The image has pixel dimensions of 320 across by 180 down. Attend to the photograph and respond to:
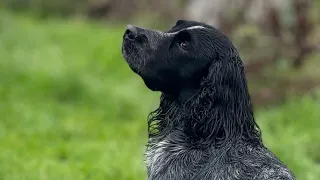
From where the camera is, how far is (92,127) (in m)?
10.0

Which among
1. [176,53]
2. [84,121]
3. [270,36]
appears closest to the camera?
[176,53]

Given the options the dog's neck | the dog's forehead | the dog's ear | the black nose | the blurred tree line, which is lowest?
the dog's neck

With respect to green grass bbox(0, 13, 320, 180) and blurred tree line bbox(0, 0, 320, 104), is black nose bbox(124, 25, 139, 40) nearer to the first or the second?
green grass bbox(0, 13, 320, 180)

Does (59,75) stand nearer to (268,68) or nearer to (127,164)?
(268,68)

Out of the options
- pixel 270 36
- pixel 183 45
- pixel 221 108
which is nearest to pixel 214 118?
pixel 221 108

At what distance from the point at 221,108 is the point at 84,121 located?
20.6 feet

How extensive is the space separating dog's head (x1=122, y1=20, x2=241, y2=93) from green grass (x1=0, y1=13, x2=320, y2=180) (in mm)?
2867

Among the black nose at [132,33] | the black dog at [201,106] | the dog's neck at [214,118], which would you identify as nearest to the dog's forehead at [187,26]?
the black dog at [201,106]

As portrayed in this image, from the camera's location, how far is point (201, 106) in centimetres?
414

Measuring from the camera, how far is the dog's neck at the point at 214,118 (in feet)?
13.4

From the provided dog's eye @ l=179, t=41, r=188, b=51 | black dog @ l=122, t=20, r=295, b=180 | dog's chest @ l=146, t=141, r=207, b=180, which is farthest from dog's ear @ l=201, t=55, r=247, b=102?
dog's chest @ l=146, t=141, r=207, b=180

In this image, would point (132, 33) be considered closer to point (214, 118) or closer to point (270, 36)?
point (214, 118)

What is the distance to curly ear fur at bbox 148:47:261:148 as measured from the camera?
408 cm

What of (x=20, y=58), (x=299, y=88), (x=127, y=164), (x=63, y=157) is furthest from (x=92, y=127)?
(x=20, y=58)
